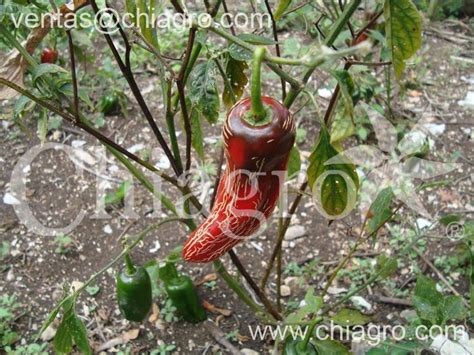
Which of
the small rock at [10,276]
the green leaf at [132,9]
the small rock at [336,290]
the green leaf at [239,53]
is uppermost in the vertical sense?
the green leaf at [132,9]

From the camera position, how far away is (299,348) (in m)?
1.07

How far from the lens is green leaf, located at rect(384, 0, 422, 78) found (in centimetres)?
70

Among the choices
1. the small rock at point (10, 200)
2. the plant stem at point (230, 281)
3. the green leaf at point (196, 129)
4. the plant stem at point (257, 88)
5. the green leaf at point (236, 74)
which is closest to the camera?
the plant stem at point (257, 88)

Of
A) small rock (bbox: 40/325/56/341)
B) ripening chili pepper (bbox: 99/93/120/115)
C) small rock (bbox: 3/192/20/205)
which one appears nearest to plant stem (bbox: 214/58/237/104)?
small rock (bbox: 40/325/56/341)

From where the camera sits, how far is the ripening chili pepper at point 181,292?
1.46 meters

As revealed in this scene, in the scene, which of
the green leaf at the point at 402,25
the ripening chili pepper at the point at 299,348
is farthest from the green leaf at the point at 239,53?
the ripening chili pepper at the point at 299,348

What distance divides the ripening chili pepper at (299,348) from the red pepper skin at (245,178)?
0.81ft

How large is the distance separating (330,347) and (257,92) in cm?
58

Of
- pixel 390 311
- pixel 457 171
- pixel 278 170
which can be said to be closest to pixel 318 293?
pixel 390 311

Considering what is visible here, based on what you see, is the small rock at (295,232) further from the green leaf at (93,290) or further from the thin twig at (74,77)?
the thin twig at (74,77)

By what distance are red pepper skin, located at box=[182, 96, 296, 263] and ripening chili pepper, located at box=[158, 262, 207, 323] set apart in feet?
1.69

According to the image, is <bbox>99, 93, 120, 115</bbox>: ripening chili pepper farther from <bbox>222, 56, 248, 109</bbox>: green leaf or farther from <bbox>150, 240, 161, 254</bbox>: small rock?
<bbox>222, 56, 248, 109</bbox>: green leaf

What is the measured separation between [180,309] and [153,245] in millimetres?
308

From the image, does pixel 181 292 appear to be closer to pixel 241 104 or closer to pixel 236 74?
pixel 236 74
